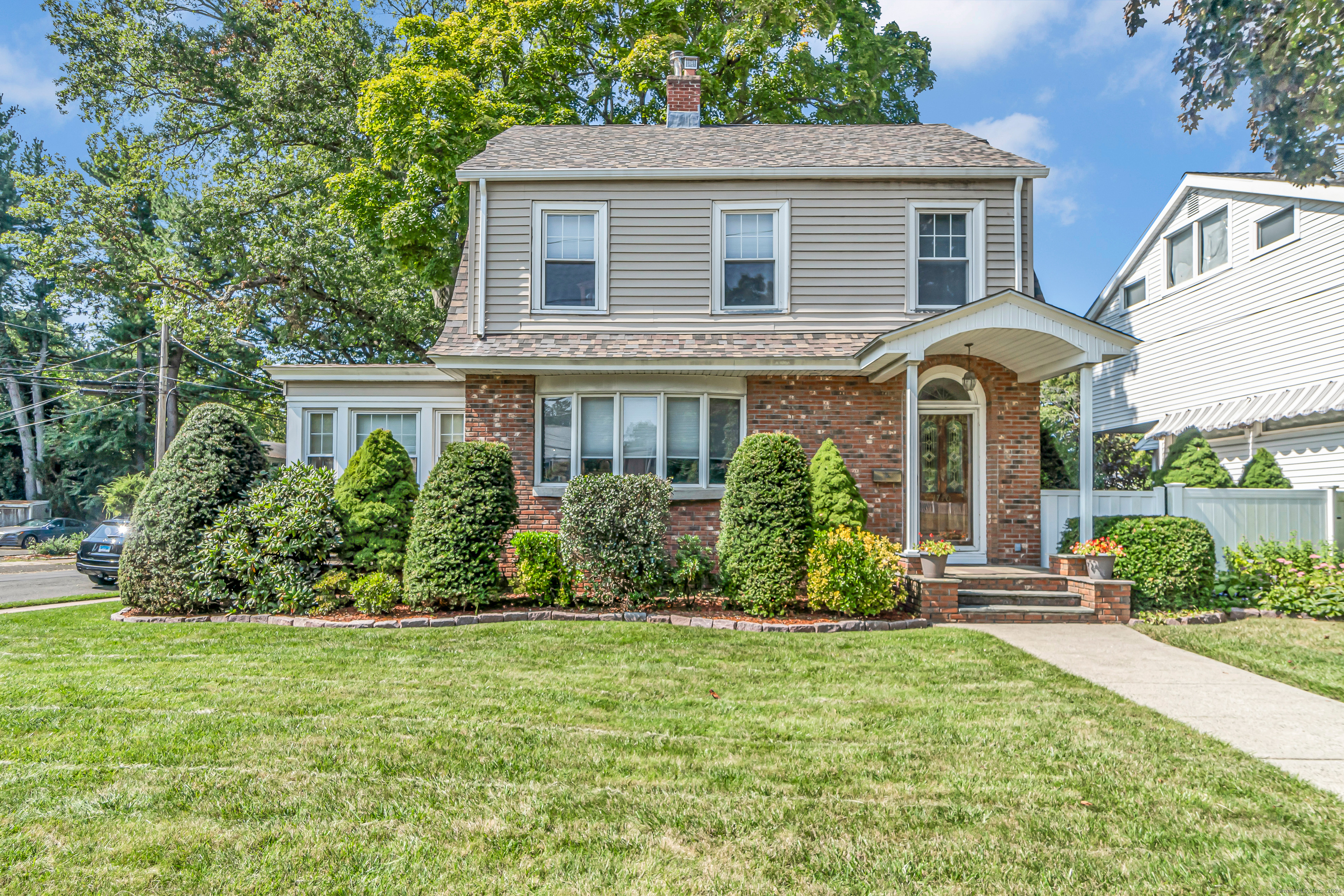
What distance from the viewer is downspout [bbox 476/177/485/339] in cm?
1130

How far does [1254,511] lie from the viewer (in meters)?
9.66

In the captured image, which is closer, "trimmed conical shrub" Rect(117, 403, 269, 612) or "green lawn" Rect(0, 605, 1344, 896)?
"green lawn" Rect(0, 605, 1344, 896)

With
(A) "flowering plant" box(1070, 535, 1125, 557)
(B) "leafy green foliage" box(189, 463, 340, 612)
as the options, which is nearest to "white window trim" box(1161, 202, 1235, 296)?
(A) "flowering plant" box(1070, 535, 1125, 557)

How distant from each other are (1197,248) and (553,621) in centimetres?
1525

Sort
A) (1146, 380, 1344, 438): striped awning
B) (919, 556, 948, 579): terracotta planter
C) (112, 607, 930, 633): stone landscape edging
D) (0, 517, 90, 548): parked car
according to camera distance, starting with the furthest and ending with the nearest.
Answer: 1. (0, 517, 90, 548): parked car
2. (1146, 380, 1344, 438): striped awning
3. (919, 556, 948, 579): terracotta planter
4. (112, 607, 930, 633): stone landscape edging

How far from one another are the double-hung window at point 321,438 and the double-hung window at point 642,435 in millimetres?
3924

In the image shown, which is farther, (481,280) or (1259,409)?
(1259,409)

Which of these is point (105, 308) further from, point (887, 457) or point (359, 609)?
point (887, 457)

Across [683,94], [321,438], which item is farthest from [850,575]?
[683,94]

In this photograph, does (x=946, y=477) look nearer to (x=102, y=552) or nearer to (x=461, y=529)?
(x=461, y=529)

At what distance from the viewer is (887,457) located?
35.5 ft

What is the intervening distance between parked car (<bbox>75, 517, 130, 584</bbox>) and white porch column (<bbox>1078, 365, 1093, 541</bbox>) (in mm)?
15275

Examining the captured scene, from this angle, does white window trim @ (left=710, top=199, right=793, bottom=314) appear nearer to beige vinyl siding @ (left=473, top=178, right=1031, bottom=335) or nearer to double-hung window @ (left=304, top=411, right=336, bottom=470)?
beige vinyl siding @ (left=473, top=178, right=1031, bottom=335)

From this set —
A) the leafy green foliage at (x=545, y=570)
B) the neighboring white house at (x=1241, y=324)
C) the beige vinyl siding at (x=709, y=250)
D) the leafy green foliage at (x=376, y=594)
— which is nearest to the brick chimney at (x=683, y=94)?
the beige vinyl siding at (x=709, y=250)
